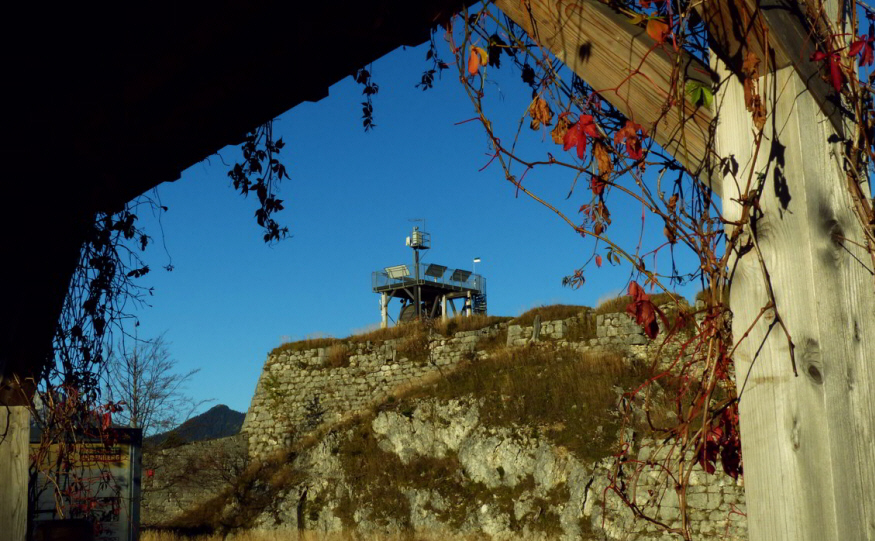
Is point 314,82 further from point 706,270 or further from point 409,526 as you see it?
point 409,526

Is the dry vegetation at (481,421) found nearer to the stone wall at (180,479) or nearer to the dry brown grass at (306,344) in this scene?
the stone wall at (180,479)

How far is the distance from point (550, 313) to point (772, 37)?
2026 centimetres

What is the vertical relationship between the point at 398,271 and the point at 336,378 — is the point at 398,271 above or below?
above

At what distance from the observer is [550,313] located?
21.2m

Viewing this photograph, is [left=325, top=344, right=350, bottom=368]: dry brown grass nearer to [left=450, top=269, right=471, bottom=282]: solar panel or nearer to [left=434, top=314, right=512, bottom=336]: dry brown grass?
[left=434, top=314, right=512, bottom=336]: dry brown grass

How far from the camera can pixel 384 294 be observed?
33.5 meters

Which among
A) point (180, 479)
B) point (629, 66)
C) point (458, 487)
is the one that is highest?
point (629, 66)

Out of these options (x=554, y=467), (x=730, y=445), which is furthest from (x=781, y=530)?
(x=554, y=467)

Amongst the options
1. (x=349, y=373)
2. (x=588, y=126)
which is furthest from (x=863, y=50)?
(x=349, y=373)

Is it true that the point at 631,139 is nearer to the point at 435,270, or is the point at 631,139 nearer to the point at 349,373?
the point at 349,373

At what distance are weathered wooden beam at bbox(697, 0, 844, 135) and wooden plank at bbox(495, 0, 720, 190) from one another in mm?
70

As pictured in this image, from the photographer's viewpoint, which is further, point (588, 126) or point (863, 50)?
point (588, 126)

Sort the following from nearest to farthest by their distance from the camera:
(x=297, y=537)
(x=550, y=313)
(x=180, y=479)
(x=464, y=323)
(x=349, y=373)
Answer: (x=297, y=537) < (x=550, y=313) < (x=180, y=479) < (x=464, y=323) < (x=349, y=373)

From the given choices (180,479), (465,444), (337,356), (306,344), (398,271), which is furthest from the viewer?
(398,271)
